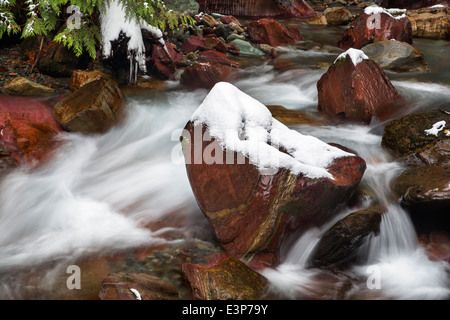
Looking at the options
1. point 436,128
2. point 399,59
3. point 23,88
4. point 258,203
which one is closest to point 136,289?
point 258,203

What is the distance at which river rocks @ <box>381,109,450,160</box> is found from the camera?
449cm

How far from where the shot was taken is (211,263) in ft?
10.6

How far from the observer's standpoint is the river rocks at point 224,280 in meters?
2.96

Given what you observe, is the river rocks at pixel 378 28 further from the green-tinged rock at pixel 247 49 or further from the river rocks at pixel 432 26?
the green-tinged rock at pixel 247 49

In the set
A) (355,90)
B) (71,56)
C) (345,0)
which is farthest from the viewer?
(345,0)

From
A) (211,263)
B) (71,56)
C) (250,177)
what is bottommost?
(211,263)

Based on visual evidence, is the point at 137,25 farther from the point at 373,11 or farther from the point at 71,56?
the point at 373,11

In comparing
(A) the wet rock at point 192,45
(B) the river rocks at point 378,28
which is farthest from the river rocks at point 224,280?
(B) the river rocks at point 378,28

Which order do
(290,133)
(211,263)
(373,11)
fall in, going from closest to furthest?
(211,263) → (290,133) → (373,11)

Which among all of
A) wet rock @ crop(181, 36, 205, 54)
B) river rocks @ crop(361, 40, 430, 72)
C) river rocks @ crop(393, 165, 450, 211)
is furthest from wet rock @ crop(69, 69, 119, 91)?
river rocks @ crop(361, 40, 430, 72)

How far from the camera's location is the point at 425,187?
3.78 meters

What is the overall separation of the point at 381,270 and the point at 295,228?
856 millimetres

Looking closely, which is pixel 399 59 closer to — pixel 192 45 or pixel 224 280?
pixel 192 45

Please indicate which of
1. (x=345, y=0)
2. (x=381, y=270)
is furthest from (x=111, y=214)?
(x=345, y=0)
